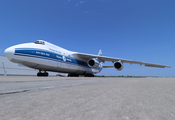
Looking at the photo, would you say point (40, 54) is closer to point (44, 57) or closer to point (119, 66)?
point (44, 57)

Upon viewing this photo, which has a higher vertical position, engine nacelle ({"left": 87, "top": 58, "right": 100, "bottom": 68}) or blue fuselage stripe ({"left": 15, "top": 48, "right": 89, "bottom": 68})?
blue fuselage stripe ({"left": 15, "top": 48, "right": 89, "bottom": 68})

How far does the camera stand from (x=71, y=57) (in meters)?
14.3

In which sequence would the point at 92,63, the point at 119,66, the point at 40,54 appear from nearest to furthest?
the point at 40,54 → the point at 119,66 → the point at 92,63

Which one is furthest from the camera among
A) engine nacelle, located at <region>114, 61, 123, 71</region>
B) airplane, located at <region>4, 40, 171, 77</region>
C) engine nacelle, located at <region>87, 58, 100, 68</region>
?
engine nacelle, located at <region>87, 58, 100, 68</region>

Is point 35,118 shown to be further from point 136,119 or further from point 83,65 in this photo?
point 83,65

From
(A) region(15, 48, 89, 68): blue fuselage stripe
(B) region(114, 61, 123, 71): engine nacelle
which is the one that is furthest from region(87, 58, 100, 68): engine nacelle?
(B) region(114, 61, 123, 71): engine nacelle

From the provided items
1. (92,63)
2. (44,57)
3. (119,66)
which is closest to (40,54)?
(44,57)

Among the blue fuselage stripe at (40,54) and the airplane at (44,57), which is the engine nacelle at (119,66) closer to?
the airplane at (44,57)

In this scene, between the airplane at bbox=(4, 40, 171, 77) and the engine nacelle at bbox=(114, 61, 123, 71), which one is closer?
the airplane at bbox=(4, 40, 171, 77)

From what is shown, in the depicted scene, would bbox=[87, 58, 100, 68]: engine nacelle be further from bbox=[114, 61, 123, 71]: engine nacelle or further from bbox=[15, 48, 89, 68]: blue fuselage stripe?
bbox=[114, 61, 123, 71]: engine nacelle

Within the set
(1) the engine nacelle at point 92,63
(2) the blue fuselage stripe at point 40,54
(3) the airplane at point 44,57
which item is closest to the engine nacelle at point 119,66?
(3) the airplane at point 44,57

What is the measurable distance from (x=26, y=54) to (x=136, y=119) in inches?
402

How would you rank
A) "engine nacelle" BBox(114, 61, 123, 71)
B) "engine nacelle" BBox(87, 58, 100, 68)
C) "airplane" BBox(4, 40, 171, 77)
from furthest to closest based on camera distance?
"engine nacelle" BBox(87, 58, 100, 68), "engine nacelle" BBox(114, 61, 123, 71), "airplane" BBox(4, 40, 171, 77)

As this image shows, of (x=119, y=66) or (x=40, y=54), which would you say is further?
(x=119, y=66)
